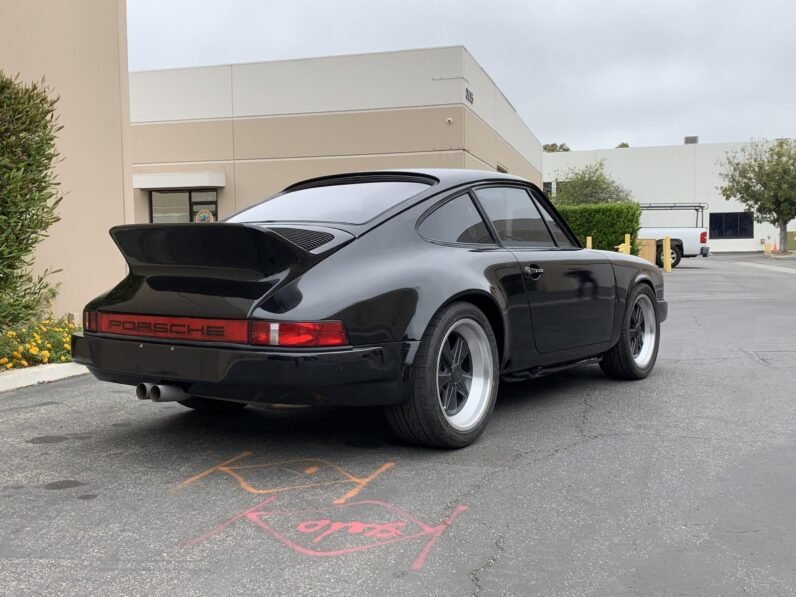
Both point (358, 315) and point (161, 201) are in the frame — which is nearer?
point (358, 315)

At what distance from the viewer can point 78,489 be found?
11.1 ft

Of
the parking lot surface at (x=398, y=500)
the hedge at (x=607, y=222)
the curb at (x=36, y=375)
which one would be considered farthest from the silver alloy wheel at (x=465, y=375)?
the hedge at (x=607, y=222)

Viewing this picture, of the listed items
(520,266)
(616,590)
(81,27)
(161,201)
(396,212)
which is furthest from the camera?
(161,201)

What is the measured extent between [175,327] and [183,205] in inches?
850

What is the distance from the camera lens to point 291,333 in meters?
3.33

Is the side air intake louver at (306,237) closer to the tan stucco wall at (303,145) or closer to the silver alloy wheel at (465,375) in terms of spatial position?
the silver alloy wheel at (465,375)

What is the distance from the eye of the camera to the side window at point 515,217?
463 centimetres

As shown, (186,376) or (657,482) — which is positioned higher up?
(186,376)

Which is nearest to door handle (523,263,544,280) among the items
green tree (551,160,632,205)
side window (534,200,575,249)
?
side window (534,200,575,249)

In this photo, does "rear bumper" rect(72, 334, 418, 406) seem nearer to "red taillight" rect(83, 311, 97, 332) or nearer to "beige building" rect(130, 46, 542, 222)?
"red taillight" rect(83, 311, 97, 332)

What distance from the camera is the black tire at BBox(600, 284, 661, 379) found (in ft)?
18.5

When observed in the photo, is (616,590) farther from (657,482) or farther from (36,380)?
(36,380)

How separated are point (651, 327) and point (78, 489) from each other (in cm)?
443

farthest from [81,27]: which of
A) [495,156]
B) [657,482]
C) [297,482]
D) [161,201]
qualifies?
[495,156]
